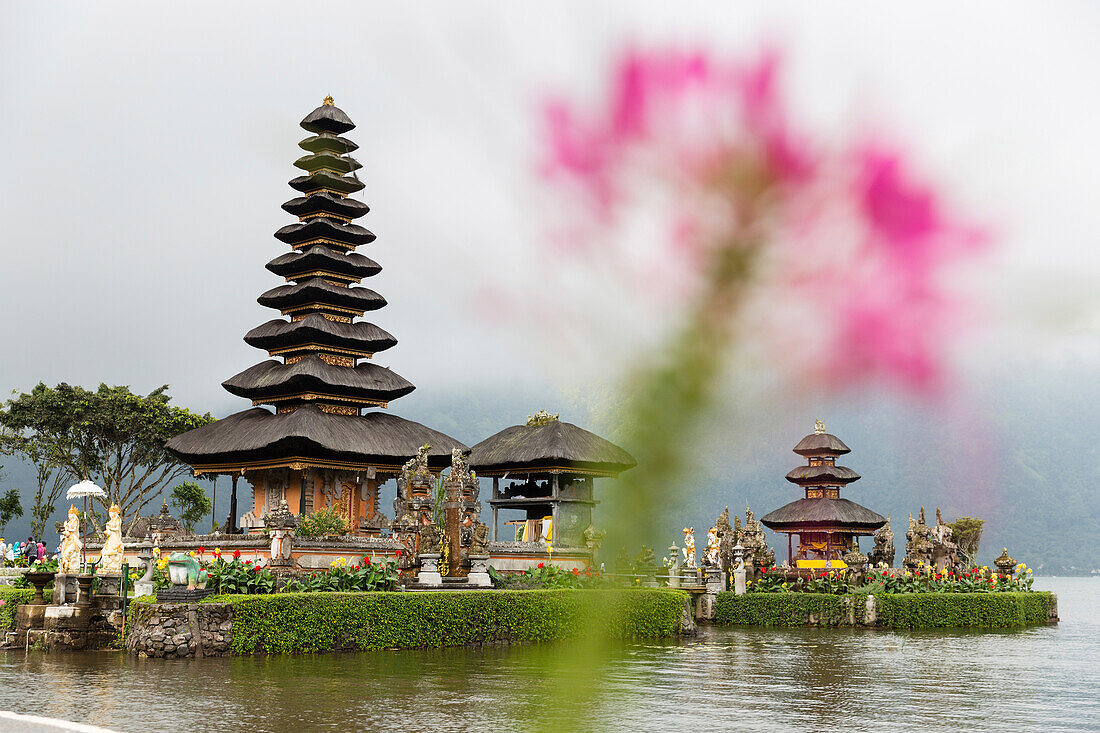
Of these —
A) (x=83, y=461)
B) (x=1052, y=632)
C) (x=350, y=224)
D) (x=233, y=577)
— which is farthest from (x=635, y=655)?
(x=83, y=461)

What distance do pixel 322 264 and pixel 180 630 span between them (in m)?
22.3

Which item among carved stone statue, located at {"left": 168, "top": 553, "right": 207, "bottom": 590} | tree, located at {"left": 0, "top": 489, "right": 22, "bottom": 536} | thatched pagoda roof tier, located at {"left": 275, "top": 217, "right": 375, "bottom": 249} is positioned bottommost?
carved stone statue, located at {"left": 168, "top": 553, "right": 207, "bottom": 590}

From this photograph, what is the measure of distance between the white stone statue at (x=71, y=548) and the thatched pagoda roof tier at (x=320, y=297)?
683 inches

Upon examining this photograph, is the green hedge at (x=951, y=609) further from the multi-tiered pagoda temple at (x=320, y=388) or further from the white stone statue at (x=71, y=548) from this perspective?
the white stone statue at (x=71, y=548)

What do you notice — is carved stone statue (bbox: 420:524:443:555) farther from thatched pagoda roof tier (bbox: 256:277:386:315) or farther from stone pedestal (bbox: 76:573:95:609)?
thatched pagoda roof tier (bbox: 256:277:386:315)

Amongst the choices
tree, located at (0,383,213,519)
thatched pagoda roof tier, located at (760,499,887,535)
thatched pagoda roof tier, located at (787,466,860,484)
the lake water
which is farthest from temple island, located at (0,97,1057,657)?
tree, located at (0,383,213,519)

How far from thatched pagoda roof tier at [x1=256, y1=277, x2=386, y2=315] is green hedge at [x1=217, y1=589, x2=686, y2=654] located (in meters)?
18.7

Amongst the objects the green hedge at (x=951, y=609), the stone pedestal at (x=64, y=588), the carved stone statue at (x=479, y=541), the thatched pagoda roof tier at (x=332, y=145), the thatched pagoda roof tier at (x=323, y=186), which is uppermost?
the thatched pagoda roof tier at (x=332, y=145)

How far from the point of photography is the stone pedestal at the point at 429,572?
2572 centimetres

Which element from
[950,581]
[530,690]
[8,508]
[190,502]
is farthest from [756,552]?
[8,508]

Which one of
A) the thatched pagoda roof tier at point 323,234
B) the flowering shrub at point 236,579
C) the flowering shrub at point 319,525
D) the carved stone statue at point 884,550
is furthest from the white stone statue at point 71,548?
the carved stone statue at point 884,550

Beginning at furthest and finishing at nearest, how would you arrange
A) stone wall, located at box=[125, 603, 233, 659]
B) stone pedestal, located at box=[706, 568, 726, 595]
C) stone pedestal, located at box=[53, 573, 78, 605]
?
stone pedestal, located at box=[706, 568, 726, 595] < stone pedestal, located at box=[53, 573, 78, 605] < stone wall, located at box=[125, 603, 233, 659]

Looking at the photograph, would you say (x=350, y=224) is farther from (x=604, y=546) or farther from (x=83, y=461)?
(x=604, y=546)

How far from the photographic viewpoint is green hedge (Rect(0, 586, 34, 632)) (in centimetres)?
2384
